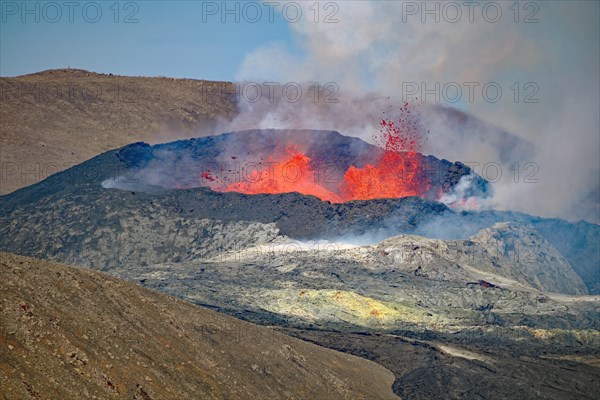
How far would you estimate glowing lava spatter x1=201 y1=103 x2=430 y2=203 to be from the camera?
82.9 meters

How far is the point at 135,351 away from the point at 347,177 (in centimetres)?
5686

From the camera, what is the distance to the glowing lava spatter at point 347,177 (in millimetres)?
82875

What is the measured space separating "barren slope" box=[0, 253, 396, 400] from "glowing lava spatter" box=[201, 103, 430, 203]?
40.9 meters

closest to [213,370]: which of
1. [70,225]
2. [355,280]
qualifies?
[355,280]

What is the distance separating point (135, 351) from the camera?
30.9 metres

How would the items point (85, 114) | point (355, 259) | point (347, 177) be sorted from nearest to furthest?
1. point (355, 259)
2. point (347, 177)
3. point (85, 114)

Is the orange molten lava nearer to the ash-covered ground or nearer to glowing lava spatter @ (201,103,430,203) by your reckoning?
glowing lava spatter @ (201,103,430,203)

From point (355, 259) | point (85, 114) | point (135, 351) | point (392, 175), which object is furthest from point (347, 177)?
point (135, 351)

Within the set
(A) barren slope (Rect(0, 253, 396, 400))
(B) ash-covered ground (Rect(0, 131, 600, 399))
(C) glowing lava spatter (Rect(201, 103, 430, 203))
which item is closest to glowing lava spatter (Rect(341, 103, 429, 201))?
(C) glowing lava spatter (Rect(201, 103, 430, 203))

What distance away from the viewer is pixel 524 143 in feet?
322

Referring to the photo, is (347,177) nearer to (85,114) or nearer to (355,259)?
(355,259)

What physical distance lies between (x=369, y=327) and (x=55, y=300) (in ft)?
85.9

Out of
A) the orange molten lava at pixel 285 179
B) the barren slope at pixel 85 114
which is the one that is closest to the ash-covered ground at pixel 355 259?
the orange molten lava at pixel 285 179

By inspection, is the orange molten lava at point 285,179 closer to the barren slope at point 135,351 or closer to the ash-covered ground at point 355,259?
the ash-covered ground at point 355,259
